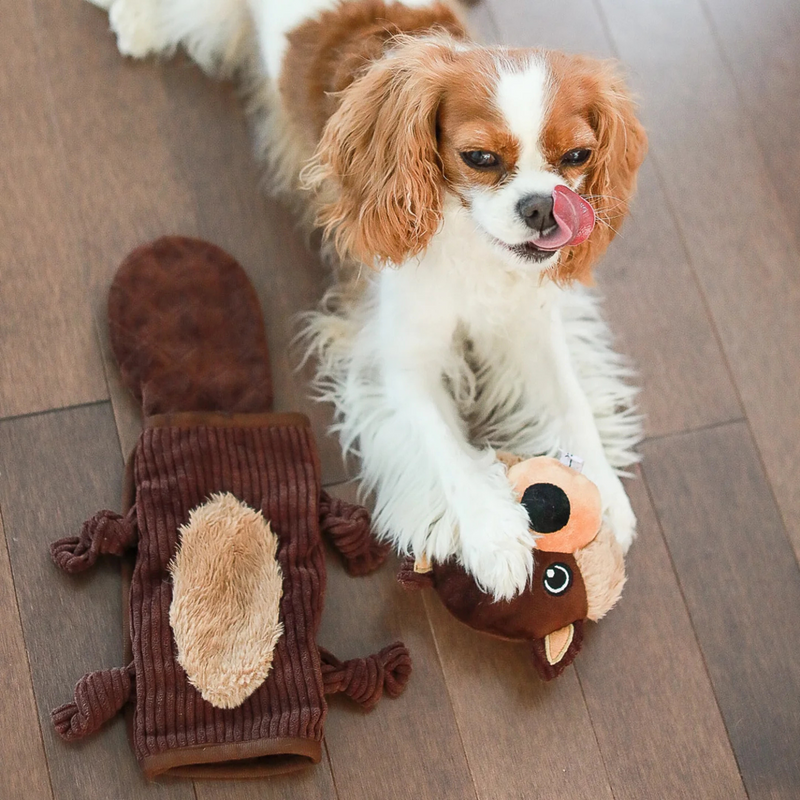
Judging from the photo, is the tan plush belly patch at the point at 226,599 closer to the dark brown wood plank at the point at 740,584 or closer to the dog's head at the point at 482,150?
the dog's head at the point at 482,150

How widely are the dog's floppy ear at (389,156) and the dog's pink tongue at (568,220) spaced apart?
0.77 ft

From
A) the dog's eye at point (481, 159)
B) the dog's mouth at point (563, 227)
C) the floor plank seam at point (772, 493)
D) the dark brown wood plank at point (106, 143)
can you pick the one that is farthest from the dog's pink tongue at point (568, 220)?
the dark brown wood plank at point (106, 143)

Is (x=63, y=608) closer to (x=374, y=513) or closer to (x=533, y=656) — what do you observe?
(x=374, y=513)

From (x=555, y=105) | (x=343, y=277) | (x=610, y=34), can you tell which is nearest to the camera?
(x=555, y=105)

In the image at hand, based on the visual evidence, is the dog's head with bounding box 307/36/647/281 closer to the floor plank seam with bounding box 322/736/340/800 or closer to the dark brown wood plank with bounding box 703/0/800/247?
the dark brown wood plank with bounding box 703/0/800/247

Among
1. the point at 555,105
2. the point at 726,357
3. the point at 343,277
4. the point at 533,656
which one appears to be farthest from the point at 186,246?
the point at 726,357

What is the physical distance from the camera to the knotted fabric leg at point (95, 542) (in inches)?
73.9

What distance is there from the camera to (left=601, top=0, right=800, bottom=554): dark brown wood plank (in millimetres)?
2303

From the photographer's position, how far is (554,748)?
6.35 feet

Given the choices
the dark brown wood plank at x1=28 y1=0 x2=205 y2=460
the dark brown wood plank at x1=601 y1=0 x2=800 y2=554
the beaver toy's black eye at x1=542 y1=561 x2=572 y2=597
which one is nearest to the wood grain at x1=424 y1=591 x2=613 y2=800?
the beaver toy's black eye at x1=542 y1=561 x2=572 y2=597

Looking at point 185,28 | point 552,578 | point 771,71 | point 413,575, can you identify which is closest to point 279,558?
point 413,575

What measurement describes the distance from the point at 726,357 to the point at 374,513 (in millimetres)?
992

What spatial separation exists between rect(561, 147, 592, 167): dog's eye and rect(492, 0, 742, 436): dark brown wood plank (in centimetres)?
68

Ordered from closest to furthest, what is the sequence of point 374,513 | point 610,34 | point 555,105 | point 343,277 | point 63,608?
point 555,105, point 63,608, point 374,513, point 343,277, point 610,34
